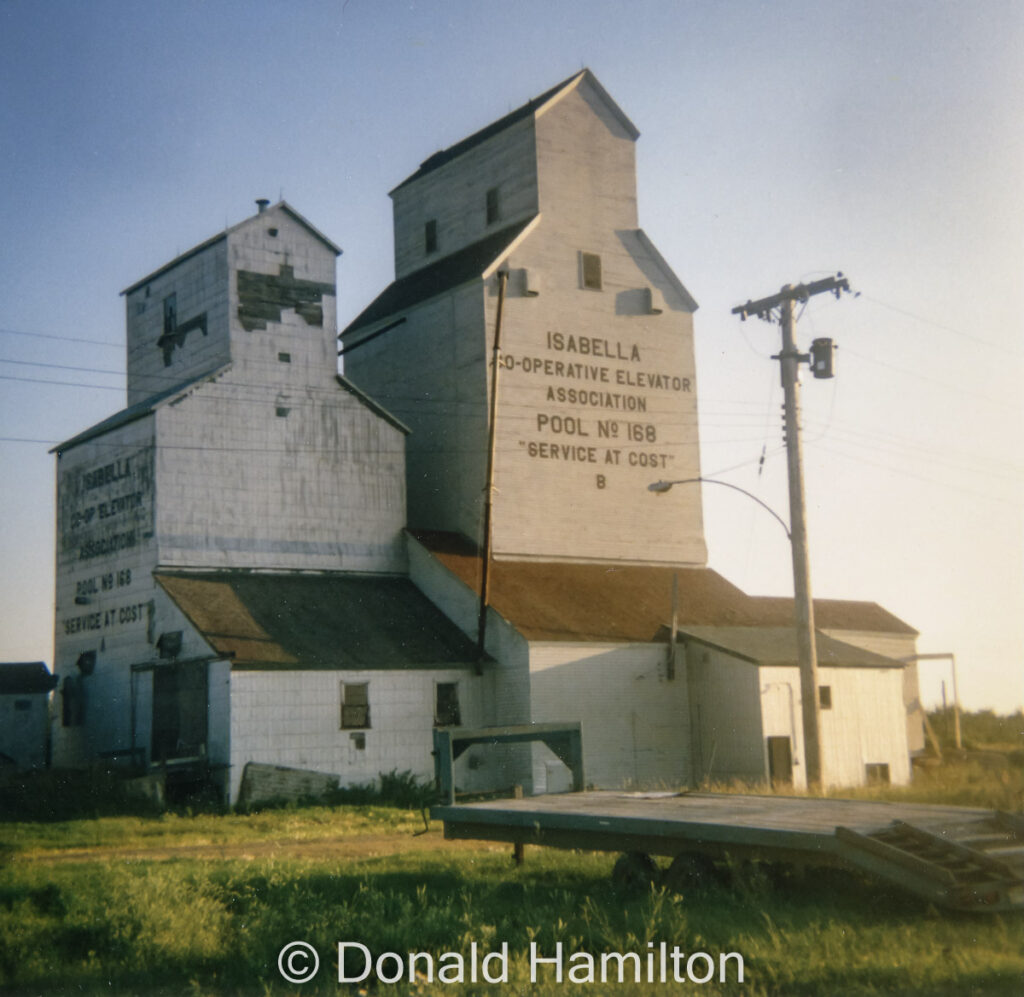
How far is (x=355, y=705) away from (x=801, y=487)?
13.0 meters

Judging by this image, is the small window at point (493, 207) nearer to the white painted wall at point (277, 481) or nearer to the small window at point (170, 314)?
the white painted wall at point (277, 481)

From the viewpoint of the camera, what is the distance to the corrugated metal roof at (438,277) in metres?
41.2

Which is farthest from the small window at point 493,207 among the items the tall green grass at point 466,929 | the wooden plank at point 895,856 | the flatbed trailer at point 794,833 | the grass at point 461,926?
the wooden plank at point 895,856

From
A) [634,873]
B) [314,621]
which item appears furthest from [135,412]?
[634,873]

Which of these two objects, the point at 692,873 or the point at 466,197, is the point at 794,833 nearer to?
the point at 692,873

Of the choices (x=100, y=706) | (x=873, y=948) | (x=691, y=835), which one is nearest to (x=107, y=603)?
(x=100, y=706)

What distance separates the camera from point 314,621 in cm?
3438

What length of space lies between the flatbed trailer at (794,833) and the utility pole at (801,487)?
10657mm

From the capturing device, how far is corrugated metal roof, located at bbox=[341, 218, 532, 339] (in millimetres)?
41156

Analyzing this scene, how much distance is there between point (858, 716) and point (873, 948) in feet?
83.9

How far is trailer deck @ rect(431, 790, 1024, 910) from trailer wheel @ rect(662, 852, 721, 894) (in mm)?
81

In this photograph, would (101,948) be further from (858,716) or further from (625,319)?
(625,319)

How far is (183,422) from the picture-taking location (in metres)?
35.7

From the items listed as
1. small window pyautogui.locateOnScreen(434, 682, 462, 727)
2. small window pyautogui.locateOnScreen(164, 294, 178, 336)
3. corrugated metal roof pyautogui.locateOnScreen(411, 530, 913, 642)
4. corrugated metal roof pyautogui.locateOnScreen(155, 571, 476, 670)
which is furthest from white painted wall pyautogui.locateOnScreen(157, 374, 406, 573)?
small window pyautogui.locateOnScreen(434, 682, 462, 727)
